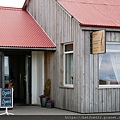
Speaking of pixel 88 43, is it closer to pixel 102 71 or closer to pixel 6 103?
pixel 102 71

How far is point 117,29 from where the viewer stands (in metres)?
15.8

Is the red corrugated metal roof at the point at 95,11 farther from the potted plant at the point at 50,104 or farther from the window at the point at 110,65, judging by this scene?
the potted plant at the point at 50,104

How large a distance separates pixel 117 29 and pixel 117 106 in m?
3.10

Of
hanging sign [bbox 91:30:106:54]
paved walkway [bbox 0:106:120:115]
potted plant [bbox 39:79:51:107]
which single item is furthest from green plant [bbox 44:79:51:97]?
hanging sign [bbox 91:30:106:54]

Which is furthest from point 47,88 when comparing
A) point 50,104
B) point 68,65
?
point 68,65

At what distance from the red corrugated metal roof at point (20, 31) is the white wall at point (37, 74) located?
0.93 m

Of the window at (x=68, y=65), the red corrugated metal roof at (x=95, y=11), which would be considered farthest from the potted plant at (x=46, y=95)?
the red corrugated metal roof at (x=95, y=11)

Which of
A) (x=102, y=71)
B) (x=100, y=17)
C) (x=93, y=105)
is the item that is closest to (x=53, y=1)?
(x=100, y=17)

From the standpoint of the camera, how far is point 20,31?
19.1m

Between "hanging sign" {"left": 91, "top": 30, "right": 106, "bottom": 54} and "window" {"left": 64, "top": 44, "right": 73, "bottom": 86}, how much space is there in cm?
161

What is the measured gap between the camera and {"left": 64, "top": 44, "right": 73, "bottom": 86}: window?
1683 centimetres

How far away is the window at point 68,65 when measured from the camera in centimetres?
1683

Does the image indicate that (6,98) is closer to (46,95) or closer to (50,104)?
(50,104)

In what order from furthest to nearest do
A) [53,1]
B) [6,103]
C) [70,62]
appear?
[53,1], [70,62], [6,103]
